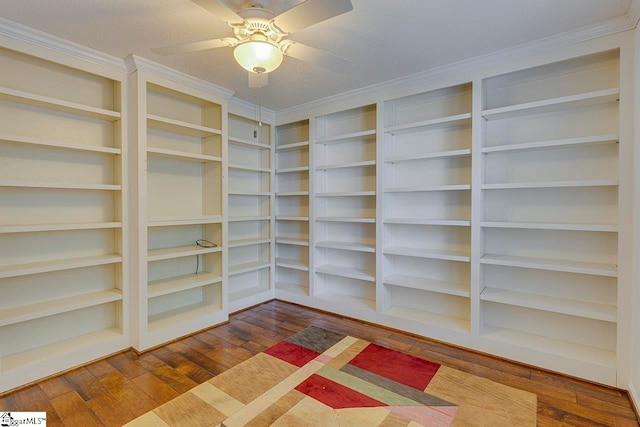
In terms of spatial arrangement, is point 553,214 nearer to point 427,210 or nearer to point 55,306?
point 427,210

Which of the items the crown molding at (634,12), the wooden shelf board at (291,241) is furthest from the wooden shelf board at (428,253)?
the crown molding at (634,12)

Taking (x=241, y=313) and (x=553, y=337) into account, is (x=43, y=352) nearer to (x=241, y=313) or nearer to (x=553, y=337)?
(x=241, y=313)

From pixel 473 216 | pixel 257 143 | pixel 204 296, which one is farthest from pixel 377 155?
pixel 204 296

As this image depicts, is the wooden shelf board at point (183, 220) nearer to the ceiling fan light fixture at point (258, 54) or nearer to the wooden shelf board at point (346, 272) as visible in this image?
the wooden shelf board at point (346, 272)

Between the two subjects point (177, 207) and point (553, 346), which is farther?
point (177, 207)

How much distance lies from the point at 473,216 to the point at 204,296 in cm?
297

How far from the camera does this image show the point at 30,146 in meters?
2.47

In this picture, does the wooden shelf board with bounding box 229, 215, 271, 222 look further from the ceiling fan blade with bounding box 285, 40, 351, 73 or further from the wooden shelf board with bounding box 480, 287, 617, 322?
the wooden shelf board with bounding box 480, 287, 617, 322

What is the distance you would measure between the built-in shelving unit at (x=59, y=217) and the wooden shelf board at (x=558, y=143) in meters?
3.24

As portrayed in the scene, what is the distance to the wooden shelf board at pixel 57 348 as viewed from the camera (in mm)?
2334

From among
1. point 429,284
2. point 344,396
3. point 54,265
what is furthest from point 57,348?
point 429,284

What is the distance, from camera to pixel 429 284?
10.4 ft

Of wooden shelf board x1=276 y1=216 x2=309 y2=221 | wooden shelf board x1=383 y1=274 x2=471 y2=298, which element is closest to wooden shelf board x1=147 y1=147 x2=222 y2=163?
wooden shelf board x1=276 y1=216 x2=309 y2=221

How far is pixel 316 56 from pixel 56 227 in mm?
2258
